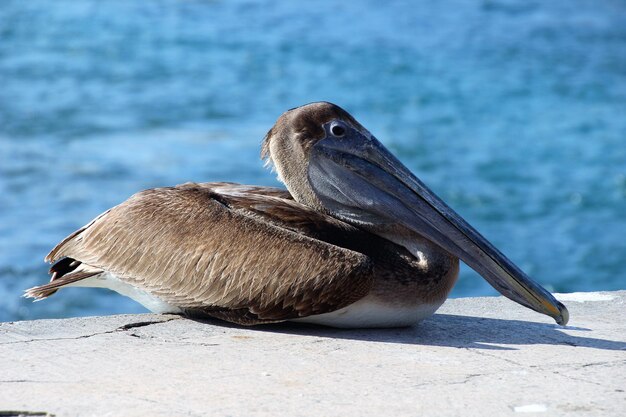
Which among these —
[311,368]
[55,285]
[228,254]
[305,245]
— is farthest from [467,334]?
[55,285]

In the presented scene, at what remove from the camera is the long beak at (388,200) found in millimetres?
4738

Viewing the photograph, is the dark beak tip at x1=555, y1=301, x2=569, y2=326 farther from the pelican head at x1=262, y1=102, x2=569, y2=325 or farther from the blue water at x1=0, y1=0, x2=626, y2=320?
the blue water at x1=0, y1=0, x2=626, y2=320

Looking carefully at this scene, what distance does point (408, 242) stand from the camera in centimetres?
491

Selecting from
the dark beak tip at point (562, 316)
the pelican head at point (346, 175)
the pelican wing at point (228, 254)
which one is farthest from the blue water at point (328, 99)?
the dark beak tip at point (562, 316)

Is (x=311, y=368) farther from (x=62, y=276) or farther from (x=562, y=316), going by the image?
(x=62, y=276)

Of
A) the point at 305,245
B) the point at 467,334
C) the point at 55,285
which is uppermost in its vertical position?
the point at 305,245

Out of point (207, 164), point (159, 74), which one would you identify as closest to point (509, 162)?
point (207, 164)

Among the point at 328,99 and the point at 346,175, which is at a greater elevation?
the point at 328,99

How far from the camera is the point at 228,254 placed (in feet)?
15.3

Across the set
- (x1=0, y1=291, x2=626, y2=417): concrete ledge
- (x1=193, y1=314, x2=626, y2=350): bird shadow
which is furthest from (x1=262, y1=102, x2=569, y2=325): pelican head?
(x1=0, y1=291, x2=626, y2=417): concrete ledge

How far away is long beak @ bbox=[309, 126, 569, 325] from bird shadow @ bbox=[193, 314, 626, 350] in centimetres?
20

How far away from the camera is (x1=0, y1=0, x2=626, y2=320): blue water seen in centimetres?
1244

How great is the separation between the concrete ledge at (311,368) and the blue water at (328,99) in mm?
5325

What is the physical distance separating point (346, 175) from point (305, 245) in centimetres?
52
